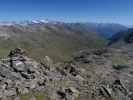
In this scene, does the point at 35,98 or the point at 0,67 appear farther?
the point at 0,67

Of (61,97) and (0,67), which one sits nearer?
(61,97)

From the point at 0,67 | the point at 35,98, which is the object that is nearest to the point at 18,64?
the point at 0,67

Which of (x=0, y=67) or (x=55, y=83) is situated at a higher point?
(x=0, y=67)

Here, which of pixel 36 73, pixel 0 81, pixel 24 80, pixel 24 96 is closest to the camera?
pixel 24 96

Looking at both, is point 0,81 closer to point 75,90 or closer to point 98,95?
point 75,90

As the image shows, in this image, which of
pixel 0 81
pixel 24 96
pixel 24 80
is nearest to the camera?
pixel 24 96

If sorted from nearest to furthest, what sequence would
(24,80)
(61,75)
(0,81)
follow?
1. (0,81)
2. (24,80)
3. (61,75)

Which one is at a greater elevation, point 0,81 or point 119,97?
point 0,81

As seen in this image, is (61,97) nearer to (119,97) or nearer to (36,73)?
(36,73)

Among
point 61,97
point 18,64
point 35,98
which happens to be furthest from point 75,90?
point 18,64
